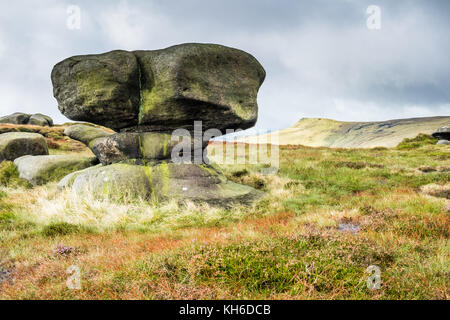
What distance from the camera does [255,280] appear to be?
3.05 m

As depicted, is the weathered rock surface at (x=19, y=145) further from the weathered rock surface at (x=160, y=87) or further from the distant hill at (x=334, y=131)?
the distant hill at (x=334, y=131)

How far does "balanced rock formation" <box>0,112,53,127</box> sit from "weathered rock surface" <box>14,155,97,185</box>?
46257 millimetres

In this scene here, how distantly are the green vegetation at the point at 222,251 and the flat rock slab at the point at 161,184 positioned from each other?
2.03 ft

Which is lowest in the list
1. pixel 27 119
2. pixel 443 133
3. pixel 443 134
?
pixel 443 134

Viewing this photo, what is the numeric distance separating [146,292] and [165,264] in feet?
2.21

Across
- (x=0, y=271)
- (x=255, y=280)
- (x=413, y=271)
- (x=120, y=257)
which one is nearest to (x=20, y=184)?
(x=0, y=271)

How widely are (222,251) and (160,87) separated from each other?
7696 mm

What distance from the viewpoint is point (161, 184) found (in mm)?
9820

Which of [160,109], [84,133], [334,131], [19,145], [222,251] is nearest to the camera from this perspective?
[222,251]

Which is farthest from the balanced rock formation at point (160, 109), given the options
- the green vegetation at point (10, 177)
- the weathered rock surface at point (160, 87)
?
the green vegetation at point (10, 177)

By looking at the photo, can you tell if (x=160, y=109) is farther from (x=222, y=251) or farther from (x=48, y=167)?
(x=48, y=167)

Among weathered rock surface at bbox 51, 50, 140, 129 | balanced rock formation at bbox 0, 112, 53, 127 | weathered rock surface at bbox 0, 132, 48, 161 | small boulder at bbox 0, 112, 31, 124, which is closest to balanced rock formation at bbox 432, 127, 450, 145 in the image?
weathered rock surface at bbox 51, 50, 140, 129

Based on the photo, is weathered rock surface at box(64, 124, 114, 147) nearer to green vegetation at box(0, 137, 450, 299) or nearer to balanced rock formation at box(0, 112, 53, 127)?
green vegetation at box(0, 137, 450, 299)

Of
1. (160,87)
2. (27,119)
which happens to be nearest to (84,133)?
(160,87)
